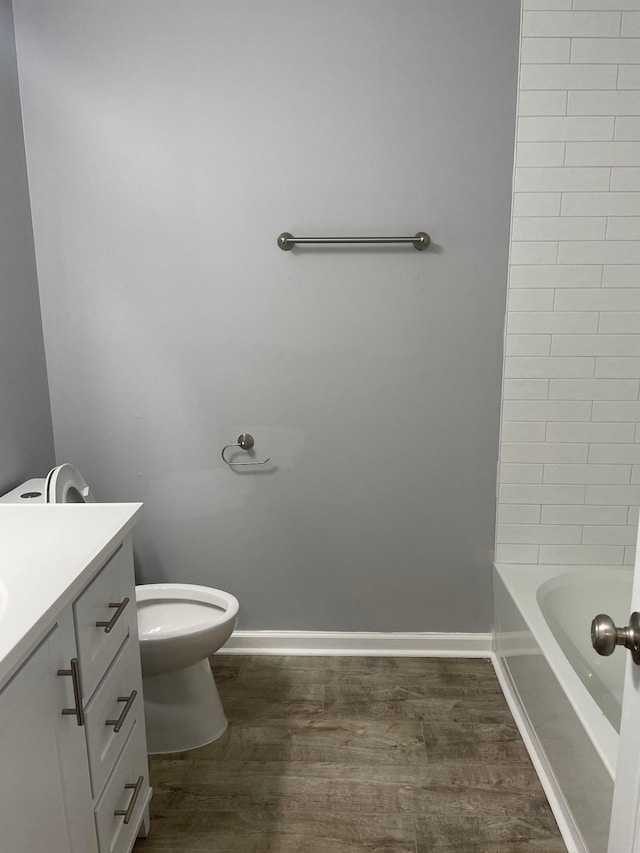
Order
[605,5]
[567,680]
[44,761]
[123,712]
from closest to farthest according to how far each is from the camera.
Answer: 1. [44,761]
2. [123,712]
3. [567,680]
4. [605,5]

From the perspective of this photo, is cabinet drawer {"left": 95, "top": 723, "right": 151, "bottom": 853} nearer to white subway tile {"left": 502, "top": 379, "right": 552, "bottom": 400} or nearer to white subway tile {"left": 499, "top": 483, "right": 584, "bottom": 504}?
white subway tile {"left": 499, "top": 483, "right": 584, "bottom": 504}

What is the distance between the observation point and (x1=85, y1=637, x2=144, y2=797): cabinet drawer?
1.31 m

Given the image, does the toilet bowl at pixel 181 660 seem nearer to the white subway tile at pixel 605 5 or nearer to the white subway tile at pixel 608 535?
the white subway tile at pixel 608 535

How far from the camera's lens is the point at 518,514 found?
242 centimetres

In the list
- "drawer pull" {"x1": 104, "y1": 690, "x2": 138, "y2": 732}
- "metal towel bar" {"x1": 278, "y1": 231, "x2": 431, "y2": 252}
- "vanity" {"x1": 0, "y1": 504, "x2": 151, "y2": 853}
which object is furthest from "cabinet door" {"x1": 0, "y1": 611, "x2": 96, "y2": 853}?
"metal towel bar" {"x1": 278, "y1": 231, "x2": 431, "y2": 252}

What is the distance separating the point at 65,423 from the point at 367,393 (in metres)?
1.09

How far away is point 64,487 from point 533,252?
166cm

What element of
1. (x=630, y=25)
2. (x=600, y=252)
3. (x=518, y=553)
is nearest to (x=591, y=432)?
(x=518, y=553)

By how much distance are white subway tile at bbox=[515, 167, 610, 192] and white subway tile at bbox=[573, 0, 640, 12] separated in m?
0.47

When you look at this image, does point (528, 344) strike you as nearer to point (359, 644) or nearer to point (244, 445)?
point (244, 445)

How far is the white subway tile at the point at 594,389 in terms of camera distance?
2311 millimetres

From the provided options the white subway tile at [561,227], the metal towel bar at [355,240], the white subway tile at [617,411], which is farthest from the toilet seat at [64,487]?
the white subway tile at [617,411]

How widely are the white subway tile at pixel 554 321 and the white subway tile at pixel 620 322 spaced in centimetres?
3

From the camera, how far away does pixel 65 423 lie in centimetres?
242
